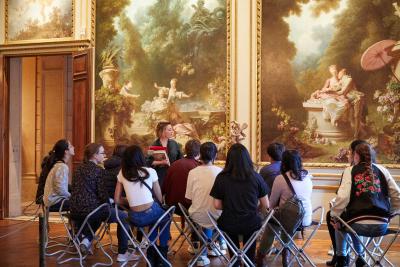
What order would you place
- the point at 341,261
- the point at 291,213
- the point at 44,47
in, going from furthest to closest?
the point at 44,47, the point at 341,261, the point at 291,213

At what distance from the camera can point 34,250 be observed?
8.11 metres

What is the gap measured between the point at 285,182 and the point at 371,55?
3.86 m

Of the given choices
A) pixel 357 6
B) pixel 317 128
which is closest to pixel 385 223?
pixel 317 128

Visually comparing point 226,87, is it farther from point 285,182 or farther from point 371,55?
point 285,182

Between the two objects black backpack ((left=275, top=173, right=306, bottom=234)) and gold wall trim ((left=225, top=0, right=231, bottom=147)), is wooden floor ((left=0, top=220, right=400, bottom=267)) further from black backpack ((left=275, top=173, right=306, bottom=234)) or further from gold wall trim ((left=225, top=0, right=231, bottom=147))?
gold wall trim ((left=225, top=0, right=231, bottom=147))

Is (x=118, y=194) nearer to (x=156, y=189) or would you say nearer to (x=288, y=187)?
(x=156, y=189)

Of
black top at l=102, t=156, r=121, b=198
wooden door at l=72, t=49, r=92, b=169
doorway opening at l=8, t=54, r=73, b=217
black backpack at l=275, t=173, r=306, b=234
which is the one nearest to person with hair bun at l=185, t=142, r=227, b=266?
black backpack at l=275, t=173, r=306, b=234

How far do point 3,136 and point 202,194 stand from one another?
6.32 meters

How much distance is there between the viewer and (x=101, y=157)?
23.5 feet

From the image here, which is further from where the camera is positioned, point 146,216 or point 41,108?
point 41,108

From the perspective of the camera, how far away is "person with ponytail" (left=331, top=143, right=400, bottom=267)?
18.7ft

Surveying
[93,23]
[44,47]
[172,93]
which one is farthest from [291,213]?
[44,47]

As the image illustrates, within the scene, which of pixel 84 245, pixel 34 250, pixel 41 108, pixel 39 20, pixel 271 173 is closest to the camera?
pixel 271 173

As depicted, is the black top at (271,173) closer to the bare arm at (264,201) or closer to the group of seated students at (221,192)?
the group of seated students at (221,192)
